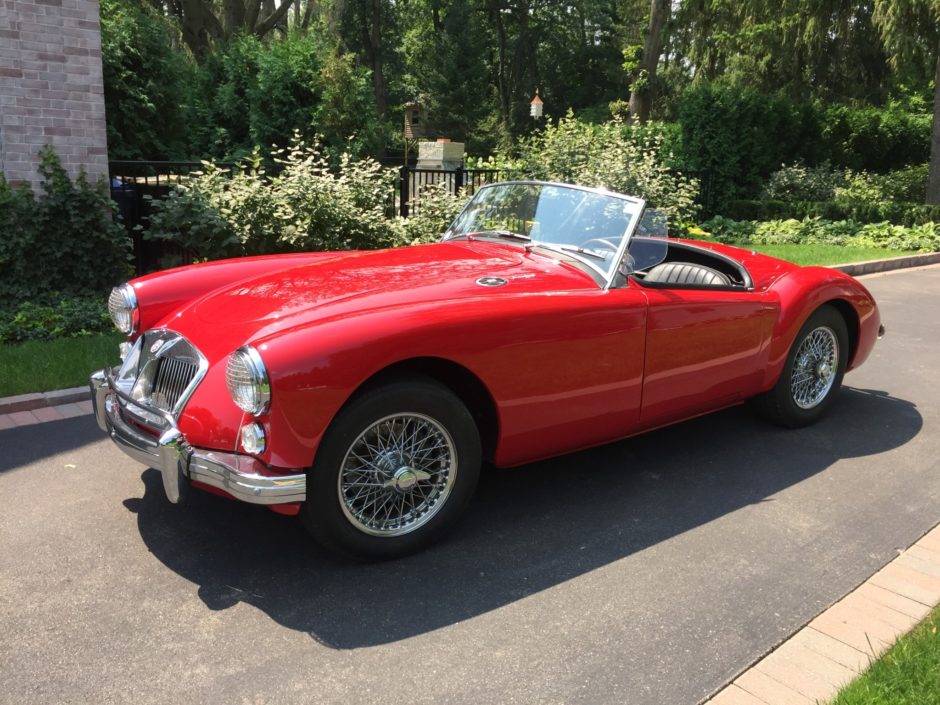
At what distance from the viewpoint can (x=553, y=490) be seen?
4.11 m

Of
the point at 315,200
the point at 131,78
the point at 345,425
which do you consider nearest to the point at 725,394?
the point at 345,425

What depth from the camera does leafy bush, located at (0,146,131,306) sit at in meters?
7.25

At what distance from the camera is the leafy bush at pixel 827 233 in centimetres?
1422

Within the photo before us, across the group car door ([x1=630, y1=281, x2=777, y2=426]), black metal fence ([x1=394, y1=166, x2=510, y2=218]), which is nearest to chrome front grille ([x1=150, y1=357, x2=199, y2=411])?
car door ([x1=630, y1=281, x2=777, y2=426])

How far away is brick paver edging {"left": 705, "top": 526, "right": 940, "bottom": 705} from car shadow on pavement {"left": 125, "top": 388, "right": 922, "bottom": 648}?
78 cm

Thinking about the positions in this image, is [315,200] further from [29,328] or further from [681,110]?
[681,110]

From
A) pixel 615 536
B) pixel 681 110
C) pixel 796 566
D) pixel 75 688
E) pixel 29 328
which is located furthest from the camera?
pixel 681 110

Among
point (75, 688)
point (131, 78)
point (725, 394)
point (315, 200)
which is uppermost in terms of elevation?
point (131, 78)

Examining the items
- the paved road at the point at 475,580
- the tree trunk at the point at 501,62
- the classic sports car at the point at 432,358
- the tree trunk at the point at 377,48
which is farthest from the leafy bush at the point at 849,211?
the tree trunk at the point at 501,62

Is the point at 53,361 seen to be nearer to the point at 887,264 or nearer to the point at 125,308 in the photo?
the point at 125,308

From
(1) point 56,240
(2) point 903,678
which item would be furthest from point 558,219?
(1) point 56,240

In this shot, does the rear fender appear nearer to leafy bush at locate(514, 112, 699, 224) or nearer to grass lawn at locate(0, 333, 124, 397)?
grass lawn at locate(0, 333, 124, 397)

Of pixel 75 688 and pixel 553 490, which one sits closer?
pixel 75 688

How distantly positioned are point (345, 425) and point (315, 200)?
5.76 m
